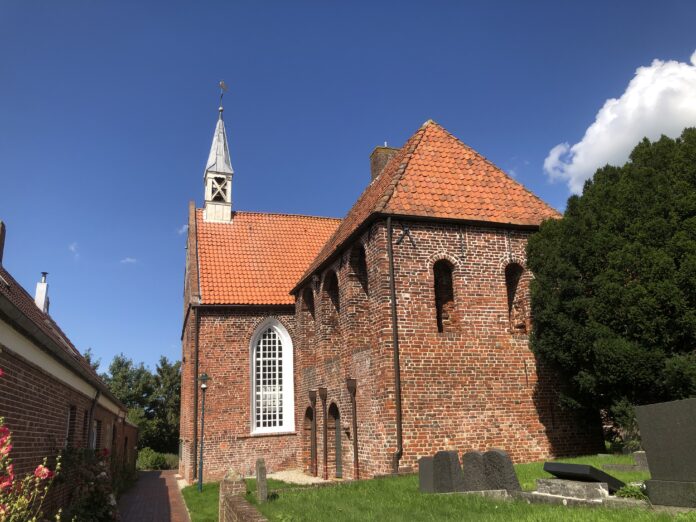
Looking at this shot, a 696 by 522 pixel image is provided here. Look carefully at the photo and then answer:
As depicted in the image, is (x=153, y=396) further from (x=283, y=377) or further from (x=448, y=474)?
(x=448, y=474)

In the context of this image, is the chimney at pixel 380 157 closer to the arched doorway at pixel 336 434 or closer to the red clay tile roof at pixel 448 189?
the red clay tile roof at pixel 448 189

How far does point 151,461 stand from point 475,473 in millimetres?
36516

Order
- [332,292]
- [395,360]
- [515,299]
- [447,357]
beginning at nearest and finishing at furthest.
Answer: [395,360]
[447,357]
[515,299]
[332,292]

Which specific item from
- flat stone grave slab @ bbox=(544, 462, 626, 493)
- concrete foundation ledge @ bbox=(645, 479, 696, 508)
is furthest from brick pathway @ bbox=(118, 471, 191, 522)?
concrete foundation ledge @ bbox=(645, 479, 696, 508)

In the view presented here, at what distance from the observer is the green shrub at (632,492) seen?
22.2ft

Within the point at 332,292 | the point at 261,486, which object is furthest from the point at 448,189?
the point at 261,486

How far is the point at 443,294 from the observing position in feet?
46.6

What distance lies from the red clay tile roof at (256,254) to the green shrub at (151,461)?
75.5 ft

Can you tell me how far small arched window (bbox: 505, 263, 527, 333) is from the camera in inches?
557

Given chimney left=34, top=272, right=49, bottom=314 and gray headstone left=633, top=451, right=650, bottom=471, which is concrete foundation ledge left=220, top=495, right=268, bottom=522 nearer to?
gray headstone left=633, top=451, right=650, bottom=471

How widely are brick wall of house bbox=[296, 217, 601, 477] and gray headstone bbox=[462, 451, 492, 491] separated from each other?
3.23 meters

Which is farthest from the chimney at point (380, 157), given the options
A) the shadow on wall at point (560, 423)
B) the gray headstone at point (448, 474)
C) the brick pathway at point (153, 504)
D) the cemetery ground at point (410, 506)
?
the gray headstone at point (448, 474)

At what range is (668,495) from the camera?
6320 millimetres

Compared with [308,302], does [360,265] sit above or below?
above
